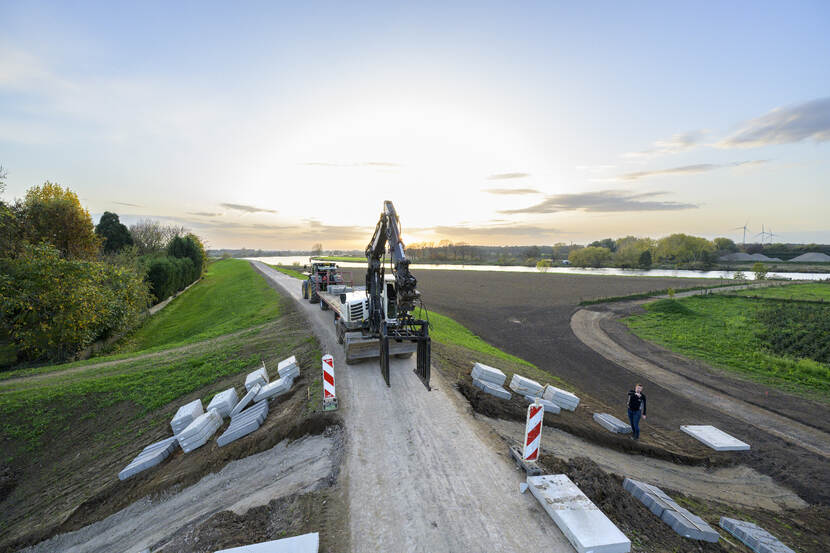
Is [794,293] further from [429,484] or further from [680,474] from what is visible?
[429,484]

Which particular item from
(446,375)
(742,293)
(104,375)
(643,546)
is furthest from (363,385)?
(742,293)

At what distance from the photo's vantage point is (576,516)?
19.5 feet

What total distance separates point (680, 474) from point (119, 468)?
60.0 feet

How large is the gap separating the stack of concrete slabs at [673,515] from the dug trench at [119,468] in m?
6.59

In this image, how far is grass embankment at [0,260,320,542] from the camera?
9.93 m

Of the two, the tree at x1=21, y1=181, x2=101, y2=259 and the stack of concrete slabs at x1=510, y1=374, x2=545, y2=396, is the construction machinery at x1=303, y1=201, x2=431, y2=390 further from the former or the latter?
the tree at x1=21, y1=181, x2=101, y2=259

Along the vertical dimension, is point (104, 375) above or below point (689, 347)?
above

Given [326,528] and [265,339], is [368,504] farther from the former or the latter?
[265,339]

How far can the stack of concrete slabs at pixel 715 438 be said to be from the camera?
39.6 ft

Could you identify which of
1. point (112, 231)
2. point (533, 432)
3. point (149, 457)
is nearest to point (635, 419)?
point (533, 432)

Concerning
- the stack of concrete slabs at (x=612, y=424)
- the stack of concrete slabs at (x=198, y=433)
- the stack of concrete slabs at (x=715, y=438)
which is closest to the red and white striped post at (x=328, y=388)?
the stack of concrete slabs at (x=198, y=433)

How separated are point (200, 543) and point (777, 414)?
946 inches

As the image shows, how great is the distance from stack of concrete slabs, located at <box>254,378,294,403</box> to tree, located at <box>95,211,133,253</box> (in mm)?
51530

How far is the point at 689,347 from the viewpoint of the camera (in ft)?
84.9
